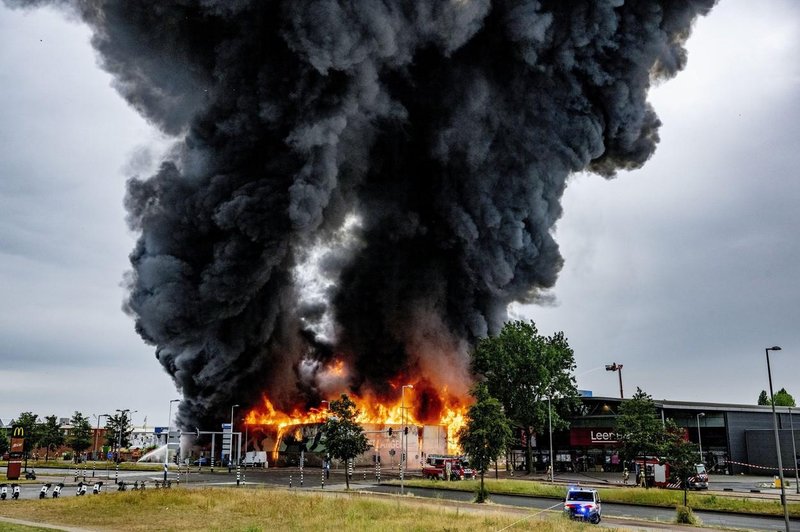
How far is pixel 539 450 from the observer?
87.0 m

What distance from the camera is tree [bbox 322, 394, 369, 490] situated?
54.3m

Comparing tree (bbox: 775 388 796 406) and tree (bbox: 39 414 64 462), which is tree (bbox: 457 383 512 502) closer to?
tree (bbox: 39 414 64 462)

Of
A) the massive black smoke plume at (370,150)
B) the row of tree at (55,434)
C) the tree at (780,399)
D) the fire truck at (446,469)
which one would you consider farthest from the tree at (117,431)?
the tree at (780,399)

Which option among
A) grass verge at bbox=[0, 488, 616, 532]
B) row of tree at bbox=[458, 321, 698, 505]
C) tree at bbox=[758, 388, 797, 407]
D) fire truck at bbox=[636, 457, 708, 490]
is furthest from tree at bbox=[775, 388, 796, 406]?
grass verge at bbox=[0, 488, 616, 532]

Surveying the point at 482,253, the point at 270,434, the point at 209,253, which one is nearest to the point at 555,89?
the point at 482,253

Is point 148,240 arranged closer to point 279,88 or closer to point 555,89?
point 279,88

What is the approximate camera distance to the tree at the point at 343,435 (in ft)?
178

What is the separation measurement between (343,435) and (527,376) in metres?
26.6

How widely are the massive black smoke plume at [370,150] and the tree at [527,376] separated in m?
9.15

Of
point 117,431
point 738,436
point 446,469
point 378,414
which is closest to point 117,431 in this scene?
point 117,431

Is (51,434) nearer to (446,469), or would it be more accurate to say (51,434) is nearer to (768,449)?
(446,469)

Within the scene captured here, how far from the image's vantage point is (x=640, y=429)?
53.9m

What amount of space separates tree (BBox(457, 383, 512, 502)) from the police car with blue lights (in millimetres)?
11747

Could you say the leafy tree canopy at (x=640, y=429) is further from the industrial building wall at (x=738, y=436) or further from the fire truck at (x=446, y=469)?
the industrial building wall at (x=738, y=436)
